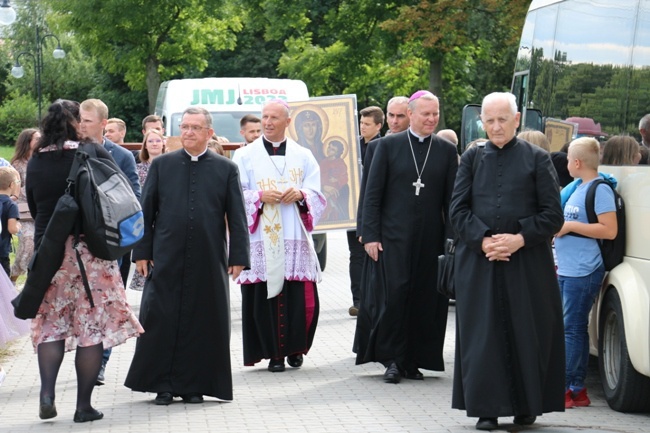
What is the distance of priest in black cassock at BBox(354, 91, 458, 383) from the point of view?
995cm

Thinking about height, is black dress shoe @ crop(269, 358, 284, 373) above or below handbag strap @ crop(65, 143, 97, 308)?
below

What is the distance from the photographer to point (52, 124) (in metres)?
8.05

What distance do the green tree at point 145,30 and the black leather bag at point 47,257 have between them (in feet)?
111

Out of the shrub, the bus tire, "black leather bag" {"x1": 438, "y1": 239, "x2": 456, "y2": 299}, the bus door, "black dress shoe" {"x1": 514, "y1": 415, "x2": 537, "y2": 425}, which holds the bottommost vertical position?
the shrub

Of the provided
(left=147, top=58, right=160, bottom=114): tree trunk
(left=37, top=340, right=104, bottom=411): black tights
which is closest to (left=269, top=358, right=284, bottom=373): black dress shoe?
(left=37, top=340, right=104, bottom=411): black tights

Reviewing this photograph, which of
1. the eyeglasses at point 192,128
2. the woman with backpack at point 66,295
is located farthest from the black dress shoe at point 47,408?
the eyeglasses at point 192,128

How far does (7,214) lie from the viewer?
12.5 metres

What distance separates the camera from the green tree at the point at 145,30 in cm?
4247

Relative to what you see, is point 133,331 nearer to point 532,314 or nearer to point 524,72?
point 532,314

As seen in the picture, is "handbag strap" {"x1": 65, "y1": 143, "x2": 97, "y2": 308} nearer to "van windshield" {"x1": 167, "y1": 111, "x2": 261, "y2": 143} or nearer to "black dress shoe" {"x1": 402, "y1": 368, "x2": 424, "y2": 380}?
"black dress shoe" {"x1": 402, "y1": 368, "x2": 424, "y2": 380}

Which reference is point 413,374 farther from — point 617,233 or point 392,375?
point 617,233

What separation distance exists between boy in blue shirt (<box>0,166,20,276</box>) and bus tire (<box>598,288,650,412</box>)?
5803 mm

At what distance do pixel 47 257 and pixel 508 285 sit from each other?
2615 millimetres

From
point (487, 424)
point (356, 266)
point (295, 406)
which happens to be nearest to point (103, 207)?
point (295, 406)
